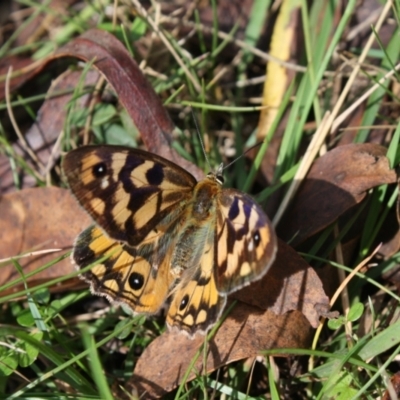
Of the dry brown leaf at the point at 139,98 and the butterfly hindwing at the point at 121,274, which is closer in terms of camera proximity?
the butterfly hindwing at the point at 121,274

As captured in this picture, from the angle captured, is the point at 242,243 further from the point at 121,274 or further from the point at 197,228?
the point at 121,274

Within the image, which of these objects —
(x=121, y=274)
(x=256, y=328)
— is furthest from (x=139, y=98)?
(x=256, y=328)

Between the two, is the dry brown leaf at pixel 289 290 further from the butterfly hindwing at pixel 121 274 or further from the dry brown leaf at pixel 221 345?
the butterfly hindwing at pixel 121 274

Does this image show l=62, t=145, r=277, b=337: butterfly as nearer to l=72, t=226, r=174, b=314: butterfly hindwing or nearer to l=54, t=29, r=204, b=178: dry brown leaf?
l=72, t=226, r=174, b=314: butterfly hindwing

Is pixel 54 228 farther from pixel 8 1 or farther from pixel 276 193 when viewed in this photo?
pixel 8 1

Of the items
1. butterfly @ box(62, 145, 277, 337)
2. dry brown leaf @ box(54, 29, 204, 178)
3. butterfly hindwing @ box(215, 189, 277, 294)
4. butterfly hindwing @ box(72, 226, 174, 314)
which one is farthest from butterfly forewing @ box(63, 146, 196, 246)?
dry brown leaf @ box(54, 29, 204, 178)

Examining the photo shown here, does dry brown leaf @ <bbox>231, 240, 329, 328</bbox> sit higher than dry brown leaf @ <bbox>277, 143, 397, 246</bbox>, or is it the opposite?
dry brown leaf @ <bbox>277, 143, 397, 246</bbox>

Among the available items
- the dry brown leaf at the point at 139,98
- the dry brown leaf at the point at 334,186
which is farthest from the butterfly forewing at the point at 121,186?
the dry brown leaf at the point at 334,186
